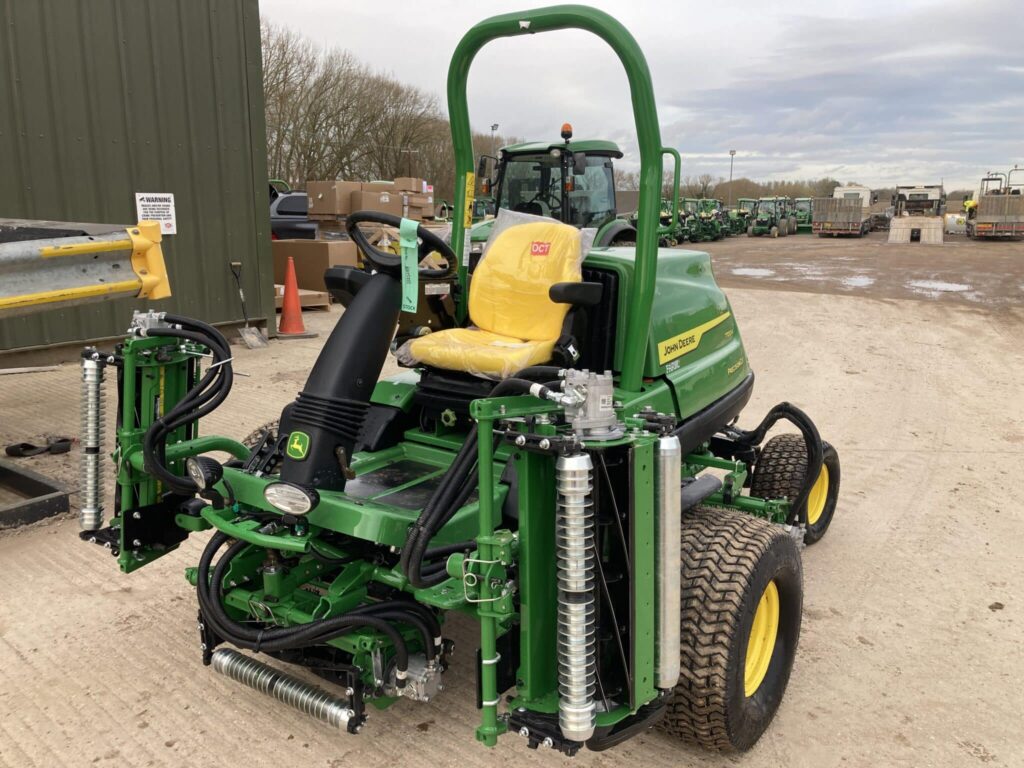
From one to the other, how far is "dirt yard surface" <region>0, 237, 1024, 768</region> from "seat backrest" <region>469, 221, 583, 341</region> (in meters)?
1.26

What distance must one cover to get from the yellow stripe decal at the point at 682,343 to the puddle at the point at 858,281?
12.9 meters

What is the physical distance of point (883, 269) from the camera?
19.0 m

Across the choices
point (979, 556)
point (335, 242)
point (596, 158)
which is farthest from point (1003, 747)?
point (335, 242)

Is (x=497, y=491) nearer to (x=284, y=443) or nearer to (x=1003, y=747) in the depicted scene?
(x=284, y=443)

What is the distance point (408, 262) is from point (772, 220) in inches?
1359

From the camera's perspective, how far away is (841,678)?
322 cm

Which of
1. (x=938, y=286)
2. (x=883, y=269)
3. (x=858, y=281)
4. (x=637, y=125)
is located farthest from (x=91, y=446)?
(x=883, y=269)

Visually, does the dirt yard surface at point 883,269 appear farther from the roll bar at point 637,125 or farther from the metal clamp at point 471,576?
the metal clamp at point 471,576

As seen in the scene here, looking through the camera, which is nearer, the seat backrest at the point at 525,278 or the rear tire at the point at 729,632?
the rear tire at the point at 729,632

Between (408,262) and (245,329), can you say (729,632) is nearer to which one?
(408,262)

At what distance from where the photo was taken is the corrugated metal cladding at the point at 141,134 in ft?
23.2

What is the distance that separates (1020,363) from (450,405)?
7.86m

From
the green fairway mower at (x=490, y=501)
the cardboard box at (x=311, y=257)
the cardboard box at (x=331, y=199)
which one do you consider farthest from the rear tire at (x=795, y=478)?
the cardboard box at (x=331, y=199)

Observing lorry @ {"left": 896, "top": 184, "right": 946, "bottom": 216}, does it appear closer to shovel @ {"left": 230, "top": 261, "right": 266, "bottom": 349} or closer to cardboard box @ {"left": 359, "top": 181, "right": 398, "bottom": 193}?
cardboard box @ {"left": 359, "top": 181, "right": 398, "bottom": 193}
